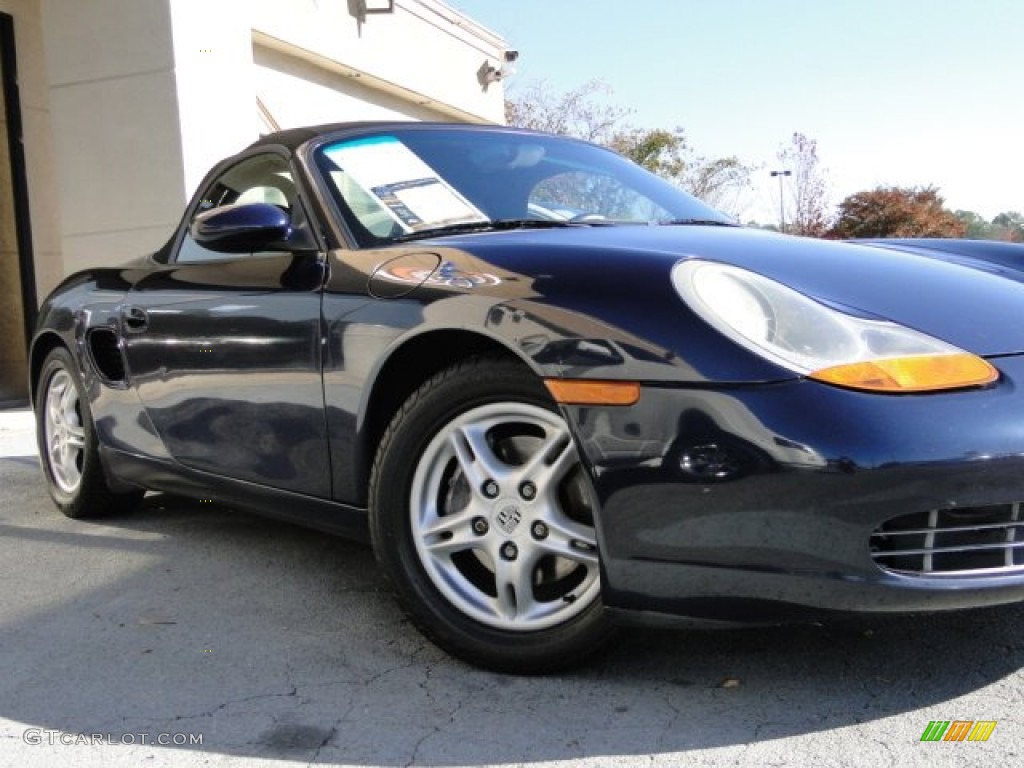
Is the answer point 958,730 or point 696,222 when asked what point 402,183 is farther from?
point 958,730

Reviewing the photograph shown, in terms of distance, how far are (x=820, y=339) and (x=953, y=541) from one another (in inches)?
18.3

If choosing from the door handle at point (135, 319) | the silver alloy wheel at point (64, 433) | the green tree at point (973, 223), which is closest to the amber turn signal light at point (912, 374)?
the door handle at point (135, 319)

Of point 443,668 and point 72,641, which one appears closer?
point 443,668

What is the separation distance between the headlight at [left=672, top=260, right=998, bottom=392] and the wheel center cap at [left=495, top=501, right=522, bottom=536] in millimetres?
619

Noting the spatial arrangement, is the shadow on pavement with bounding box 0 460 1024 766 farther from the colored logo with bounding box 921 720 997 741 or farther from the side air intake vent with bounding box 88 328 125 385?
the side air intake vent with bounding box 88 328 125 385

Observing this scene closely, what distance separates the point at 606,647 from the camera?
2.20 m

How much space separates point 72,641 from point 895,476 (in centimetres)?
214

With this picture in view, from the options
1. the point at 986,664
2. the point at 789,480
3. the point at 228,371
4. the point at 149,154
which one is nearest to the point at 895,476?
the point at 789,480

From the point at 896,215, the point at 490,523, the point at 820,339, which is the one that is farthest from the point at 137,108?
the point at 896,215

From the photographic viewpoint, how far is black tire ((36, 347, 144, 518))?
390 centimetres

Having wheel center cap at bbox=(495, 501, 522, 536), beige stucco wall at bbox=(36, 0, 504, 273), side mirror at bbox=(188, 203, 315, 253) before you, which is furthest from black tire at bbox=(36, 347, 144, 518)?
beige stucco wall at bbox=(36, 0, 504, 273)

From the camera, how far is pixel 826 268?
2293mm

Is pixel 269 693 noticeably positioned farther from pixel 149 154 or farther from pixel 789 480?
pixel 149 154

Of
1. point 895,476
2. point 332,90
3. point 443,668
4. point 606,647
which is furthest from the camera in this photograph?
point 332,90
